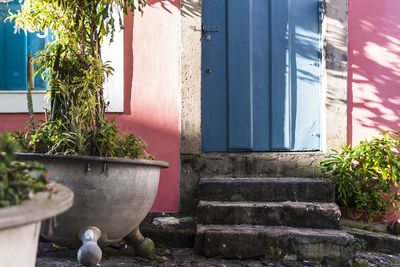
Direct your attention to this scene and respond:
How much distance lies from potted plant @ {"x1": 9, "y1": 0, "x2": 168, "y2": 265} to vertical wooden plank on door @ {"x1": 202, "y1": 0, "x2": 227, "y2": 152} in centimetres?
126

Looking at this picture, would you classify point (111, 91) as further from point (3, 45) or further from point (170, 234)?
point (170, 234)

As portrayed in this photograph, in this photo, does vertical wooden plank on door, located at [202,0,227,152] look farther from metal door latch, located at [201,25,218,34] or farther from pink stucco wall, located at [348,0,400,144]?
pink stucco wall, located at [348,0,400,144]

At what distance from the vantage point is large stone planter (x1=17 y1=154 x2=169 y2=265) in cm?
174

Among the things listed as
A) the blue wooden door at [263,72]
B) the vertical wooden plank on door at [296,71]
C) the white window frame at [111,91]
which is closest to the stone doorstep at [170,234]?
the blue wooden door at [263,72]

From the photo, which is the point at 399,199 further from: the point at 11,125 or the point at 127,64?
the point at 11,125

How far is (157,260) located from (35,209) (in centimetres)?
182

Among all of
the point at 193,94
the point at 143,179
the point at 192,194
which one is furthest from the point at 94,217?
the point at 193,94

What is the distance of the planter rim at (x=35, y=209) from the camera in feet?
2.39

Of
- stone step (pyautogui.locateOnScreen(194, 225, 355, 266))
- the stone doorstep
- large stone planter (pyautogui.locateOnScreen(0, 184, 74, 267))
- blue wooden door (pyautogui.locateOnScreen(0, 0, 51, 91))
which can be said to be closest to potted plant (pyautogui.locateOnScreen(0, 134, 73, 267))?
large stone planter (pyautogui.locateOnScreen(0, 184, 74, 267))

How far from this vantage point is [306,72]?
11.5 ft

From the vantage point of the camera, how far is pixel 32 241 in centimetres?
90

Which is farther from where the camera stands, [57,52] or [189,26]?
[189,26]

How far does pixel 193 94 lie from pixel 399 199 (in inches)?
79.4

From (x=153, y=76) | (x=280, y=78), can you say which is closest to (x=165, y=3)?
(x=153, y=76)
